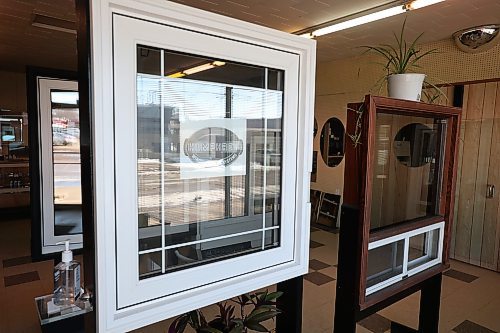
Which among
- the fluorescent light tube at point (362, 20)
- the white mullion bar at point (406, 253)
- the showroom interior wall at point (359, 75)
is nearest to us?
the white mullion bar at point (406, 253)

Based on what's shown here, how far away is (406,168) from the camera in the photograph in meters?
2.21

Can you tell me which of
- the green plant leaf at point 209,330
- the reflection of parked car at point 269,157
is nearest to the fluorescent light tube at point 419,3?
the reflection of parked car at point 269,157

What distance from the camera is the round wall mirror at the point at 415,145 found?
2131 millimetres

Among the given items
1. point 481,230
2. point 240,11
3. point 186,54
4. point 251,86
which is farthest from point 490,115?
point 186,54

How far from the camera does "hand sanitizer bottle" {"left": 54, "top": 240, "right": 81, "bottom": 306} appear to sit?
134cm

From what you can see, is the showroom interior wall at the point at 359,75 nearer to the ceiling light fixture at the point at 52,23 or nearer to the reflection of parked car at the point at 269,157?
the reflection of parked car at the point at 269,157

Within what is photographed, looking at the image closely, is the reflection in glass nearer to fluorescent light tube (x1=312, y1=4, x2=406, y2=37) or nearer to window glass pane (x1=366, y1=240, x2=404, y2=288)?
fluorescent light tube (x1=312, y1=4, x2=406, y2=37)

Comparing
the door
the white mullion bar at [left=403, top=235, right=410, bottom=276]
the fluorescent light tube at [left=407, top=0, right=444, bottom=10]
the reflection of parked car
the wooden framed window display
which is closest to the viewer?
the reflection of parked car

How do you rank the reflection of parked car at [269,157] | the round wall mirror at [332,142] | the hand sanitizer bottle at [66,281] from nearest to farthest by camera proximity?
the hand sanitizer bottle at [66,281] → the reflection of parked car at [269,157] → the round wall mirror at [332,142]

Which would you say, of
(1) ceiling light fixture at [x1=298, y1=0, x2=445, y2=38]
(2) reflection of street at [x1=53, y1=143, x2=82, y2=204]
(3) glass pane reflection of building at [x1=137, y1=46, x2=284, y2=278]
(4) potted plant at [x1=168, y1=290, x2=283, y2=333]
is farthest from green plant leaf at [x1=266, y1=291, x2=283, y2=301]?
(2) reflection of street at [x1=53, y1=143, x2=82, y2=204]

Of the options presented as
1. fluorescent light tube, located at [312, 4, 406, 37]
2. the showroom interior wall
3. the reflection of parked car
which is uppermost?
fluorescent light tube, located at [312, 4, 406, 37]

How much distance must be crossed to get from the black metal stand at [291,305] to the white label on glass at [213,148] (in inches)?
24.9

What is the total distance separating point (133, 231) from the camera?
41.8 inches

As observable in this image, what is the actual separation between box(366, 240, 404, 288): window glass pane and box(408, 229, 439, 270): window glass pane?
173 millimetres
